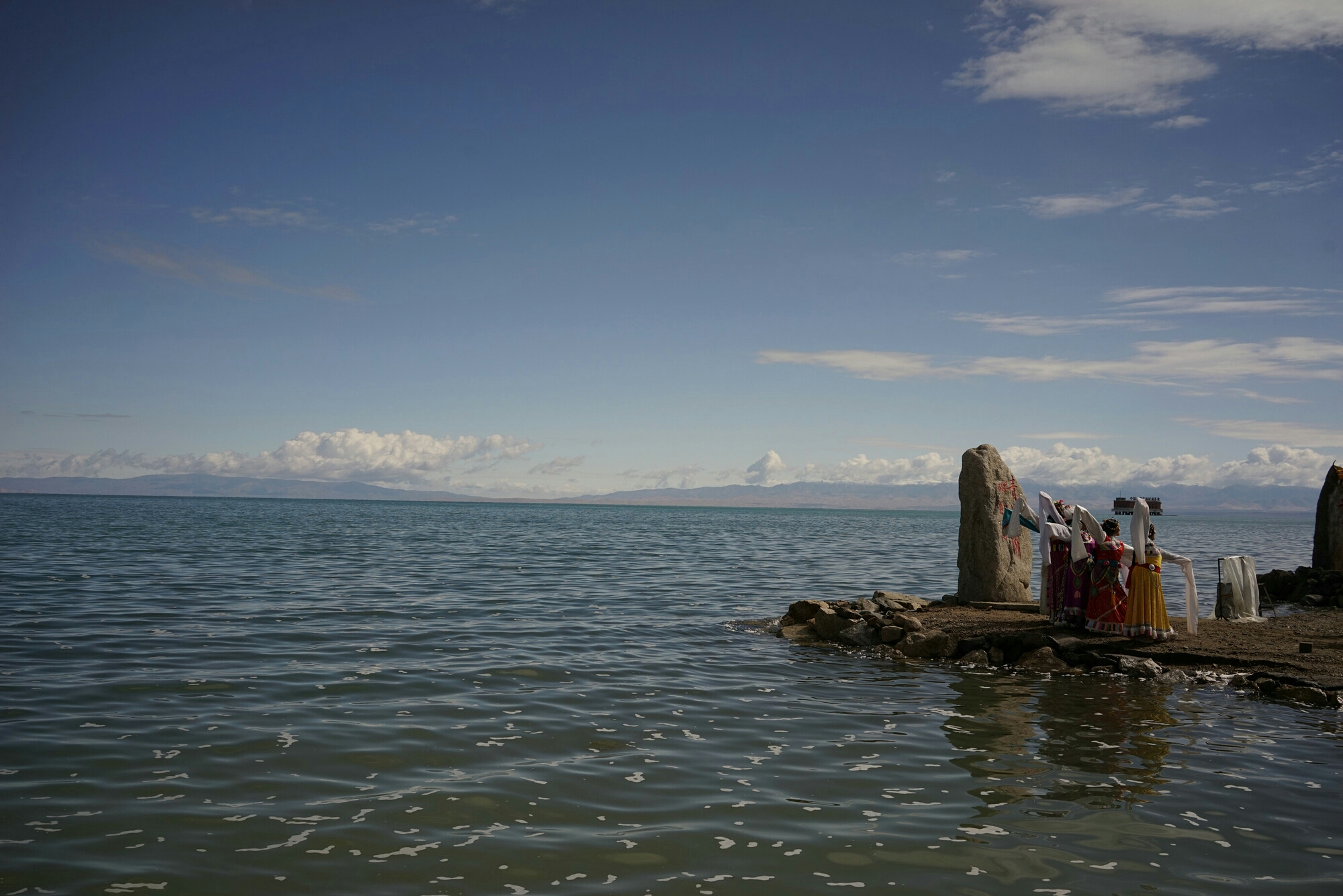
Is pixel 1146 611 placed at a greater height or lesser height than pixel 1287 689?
greater

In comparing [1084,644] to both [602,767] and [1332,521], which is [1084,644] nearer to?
[602,767]

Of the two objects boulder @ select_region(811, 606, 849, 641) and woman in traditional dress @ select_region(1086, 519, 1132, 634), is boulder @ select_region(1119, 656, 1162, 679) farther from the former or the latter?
boulder @ select_region(811, 606, 849, 641)

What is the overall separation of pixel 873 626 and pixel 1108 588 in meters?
3.83

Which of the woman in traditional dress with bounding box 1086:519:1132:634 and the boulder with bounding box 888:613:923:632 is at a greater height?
the woman in traditional dress with bounding box 1086:519:1132:634

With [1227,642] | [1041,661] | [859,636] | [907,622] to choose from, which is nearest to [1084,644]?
[1041,661]

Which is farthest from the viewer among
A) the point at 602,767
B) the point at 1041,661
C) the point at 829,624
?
the point at 829,624

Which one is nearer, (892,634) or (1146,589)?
(1146,589)

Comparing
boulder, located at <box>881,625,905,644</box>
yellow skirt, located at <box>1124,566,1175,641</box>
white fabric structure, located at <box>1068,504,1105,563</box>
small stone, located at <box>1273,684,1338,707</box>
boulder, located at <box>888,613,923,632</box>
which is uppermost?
white fabric structure, located at <box>1068,504,1105,563</box>

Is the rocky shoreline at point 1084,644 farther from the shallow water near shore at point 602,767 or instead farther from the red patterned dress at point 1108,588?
the shallow water near shore at point 602,767

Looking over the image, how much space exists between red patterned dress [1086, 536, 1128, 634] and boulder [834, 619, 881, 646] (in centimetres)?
344

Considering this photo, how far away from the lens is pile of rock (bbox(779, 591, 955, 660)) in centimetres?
1407

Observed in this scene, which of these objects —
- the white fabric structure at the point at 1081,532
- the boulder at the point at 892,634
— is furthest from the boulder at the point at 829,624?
the white fabric structure at the point at 1081,532

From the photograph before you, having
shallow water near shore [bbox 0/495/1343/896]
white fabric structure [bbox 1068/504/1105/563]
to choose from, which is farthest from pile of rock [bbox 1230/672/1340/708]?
white fabric structure [bbox 1068/504/1105/563]

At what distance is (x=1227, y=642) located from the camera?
538 inches
